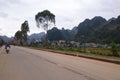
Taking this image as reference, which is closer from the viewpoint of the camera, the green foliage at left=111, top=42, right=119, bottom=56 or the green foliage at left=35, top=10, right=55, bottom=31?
the green foliage at left=111, top=42, right=119, bottom=56

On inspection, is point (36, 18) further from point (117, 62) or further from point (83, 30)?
point (83, 30)

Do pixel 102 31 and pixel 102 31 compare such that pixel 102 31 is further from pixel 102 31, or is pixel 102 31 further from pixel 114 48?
pixel 114 48

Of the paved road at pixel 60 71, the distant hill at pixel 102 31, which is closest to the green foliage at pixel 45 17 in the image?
the distant hill at pixel 102 31

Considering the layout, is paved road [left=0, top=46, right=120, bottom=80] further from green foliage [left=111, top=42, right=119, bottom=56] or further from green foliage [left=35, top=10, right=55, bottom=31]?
green foliage [left=35, top=10, right=55, bottom=31]

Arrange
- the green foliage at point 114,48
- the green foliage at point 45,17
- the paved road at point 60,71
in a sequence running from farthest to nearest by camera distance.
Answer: the green foliage at point 45,17 < the green foliage at point 114,48 < the paved road at point 60,71

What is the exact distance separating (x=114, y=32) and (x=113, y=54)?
251 feet

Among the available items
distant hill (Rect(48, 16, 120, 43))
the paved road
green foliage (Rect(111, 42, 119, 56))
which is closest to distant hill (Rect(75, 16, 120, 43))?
distant hill (Rect(48, 16, 120, 43))

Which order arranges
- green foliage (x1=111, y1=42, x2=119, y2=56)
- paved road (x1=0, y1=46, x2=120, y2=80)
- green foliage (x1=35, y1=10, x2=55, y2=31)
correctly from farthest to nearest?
1. green foliage (x1=35, y1=10, x2=55, y2=31)
2. green foliage (x1=111, y1=42, x2=119, y2=56)
3. paved road (x1=0, y1=46, x2=120, y2=80)

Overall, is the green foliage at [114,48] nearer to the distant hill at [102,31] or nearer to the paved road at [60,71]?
the paved road at [60,71]

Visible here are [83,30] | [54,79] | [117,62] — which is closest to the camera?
[54,79]

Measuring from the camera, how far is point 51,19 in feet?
281

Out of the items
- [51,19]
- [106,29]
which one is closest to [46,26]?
[51,19]

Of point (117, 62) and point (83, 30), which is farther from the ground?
point (83, 30)

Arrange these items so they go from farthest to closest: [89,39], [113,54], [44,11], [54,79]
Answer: [89,39]
[44,11]
[113,54]
[54,79]
